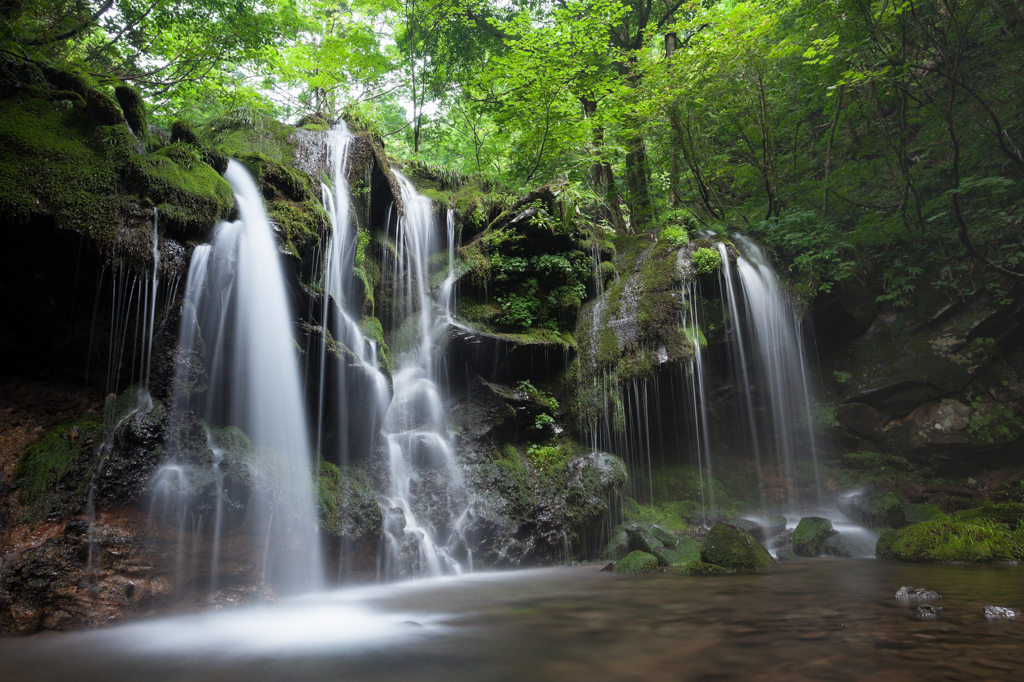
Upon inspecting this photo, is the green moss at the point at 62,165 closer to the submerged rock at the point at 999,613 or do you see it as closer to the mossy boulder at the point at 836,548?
the submerged rock at the point at 999,613

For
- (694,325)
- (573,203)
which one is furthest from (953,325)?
(573,203)

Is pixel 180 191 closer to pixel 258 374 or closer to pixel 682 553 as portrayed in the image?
pixel 258 374

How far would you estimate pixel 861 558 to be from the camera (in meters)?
7.92

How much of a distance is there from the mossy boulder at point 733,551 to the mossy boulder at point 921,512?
3.91 meters

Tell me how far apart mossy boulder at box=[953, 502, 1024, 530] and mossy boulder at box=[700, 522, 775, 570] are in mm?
3704

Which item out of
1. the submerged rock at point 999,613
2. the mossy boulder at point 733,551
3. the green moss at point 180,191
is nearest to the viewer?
the submerged rock at point 999,613

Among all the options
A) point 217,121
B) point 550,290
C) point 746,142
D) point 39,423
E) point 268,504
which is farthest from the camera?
point 746,142

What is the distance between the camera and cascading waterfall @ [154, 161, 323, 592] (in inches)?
229

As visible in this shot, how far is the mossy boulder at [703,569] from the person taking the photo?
673cm

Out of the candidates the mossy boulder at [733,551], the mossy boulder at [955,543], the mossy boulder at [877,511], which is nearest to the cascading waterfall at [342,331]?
the mossy boulder at [733,551]

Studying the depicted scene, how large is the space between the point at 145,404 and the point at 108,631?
2204mm

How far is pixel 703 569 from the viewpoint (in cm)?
677

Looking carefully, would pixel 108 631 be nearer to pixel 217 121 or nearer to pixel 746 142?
pixel 217 121

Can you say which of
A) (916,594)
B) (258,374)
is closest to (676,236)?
(916,594)
